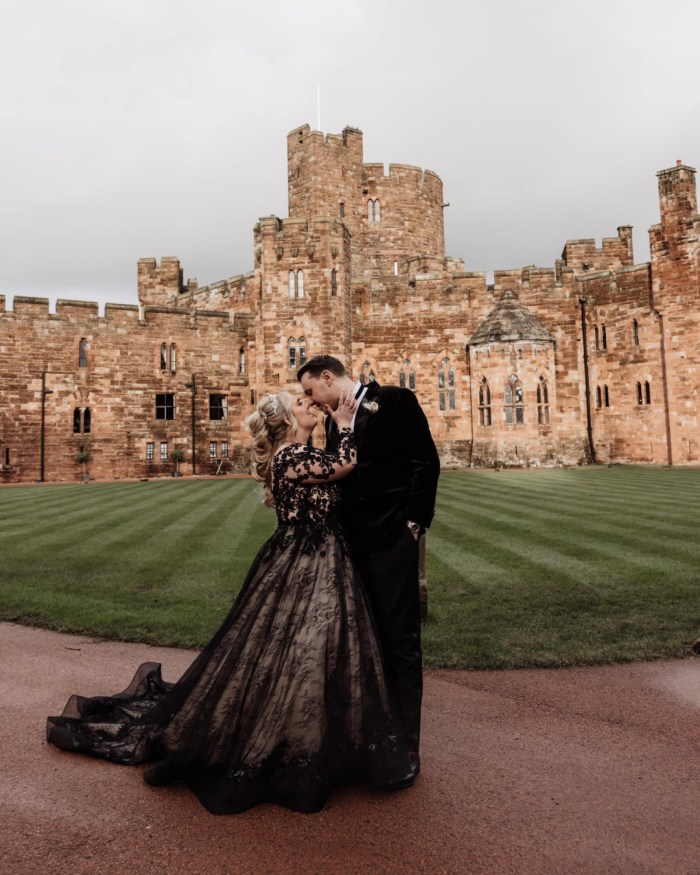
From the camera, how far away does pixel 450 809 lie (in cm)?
282

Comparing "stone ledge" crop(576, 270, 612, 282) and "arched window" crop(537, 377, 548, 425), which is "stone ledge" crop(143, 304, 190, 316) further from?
"stone ledge" crop(576, 270, 612, 282)

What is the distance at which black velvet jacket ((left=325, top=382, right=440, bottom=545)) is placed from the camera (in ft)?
11.1

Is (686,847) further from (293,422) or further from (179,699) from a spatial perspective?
(293,422)

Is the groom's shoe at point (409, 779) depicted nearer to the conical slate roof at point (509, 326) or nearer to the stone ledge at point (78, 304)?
the conical slate roof at point (509, 326)

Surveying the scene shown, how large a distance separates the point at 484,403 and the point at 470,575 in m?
23.2

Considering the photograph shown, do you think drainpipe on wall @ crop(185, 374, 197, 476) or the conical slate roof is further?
drainpipe on wall @ crop(185, 374, 197, 476)

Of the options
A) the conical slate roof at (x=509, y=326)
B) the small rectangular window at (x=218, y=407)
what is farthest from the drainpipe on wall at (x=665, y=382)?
the small rectangular window at (x=218, y=407)

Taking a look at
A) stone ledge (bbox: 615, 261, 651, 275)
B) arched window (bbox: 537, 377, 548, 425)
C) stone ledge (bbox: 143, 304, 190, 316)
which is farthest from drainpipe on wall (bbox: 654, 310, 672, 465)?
stone ledge (bbox: 143, 304, 190, 316)

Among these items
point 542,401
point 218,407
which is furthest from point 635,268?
point 218,407

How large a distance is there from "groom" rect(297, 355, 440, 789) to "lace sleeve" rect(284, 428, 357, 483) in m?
0.15

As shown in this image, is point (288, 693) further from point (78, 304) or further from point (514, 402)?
point (78, 304)

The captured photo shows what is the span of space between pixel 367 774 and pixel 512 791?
0.71 metres

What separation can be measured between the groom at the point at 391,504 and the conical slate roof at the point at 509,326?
27067mm

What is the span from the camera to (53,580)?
298 inches
